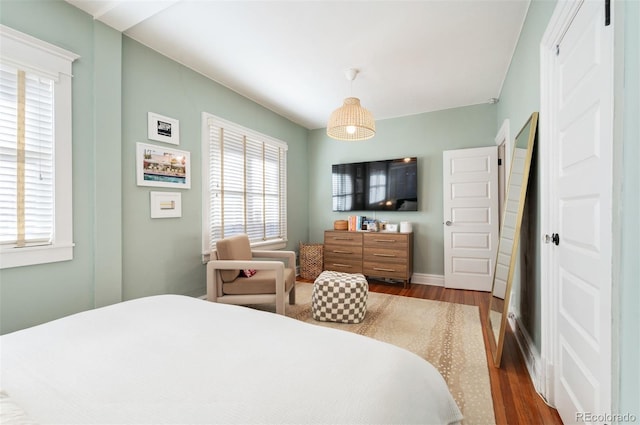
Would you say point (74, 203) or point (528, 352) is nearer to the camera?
point (528, 352)

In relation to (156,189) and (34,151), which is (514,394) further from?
(34,151)

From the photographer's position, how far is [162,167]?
270 centimetres

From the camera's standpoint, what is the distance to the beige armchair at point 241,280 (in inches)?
102

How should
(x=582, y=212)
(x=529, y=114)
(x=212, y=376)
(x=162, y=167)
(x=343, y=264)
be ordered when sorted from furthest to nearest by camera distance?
(x=343, y=264) → (x=162, y=167) → (x=529, y=114) → (x=582, y=212) → (x=212, y=376)

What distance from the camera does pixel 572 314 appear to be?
134 centimetres

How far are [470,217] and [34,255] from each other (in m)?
4.53

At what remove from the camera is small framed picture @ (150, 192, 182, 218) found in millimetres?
2637

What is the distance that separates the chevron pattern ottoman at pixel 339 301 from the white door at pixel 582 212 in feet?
4.94

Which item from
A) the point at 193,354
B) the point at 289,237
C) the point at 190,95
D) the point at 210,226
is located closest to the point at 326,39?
the point at 190,95

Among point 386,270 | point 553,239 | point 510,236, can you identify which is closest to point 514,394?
point 553,239

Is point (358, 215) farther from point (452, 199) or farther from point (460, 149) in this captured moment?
point (460, 149)

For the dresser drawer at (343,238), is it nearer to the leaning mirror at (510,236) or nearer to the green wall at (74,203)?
the leaning mirror at (510,236)

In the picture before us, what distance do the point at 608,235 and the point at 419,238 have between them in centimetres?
337

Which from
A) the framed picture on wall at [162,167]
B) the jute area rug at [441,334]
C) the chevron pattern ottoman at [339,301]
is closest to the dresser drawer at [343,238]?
the jute area rug at [441,334]
